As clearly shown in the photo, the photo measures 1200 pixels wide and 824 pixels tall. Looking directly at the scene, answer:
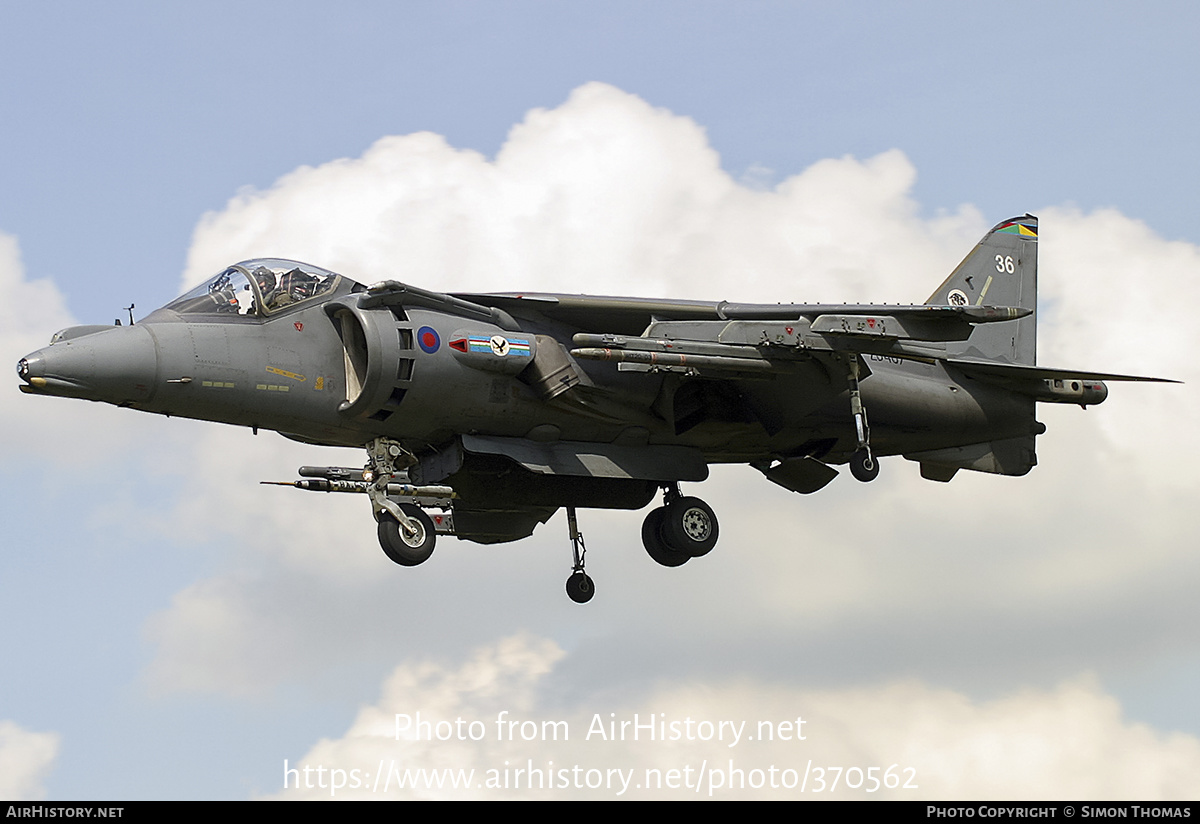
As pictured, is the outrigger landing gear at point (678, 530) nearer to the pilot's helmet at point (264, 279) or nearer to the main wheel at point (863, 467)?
the main wheel at point (863, 467)

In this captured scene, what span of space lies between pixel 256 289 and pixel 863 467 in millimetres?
7738

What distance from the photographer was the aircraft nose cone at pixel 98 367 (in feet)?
58.0

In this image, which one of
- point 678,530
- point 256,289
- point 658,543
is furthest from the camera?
point 658,543

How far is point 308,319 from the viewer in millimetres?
19172

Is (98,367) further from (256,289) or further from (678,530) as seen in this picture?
(678,530)

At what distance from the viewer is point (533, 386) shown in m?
20.0

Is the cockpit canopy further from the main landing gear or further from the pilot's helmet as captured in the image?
the main landing gear

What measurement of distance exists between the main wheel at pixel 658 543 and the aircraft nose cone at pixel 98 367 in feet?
23.2

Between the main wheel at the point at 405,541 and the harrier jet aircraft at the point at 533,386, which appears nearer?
the harrier jet aircraft at the point at 533,386

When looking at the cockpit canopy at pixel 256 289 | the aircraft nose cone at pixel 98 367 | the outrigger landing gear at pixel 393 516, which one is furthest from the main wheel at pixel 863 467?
the aircraft nose cone at pixel 98 367

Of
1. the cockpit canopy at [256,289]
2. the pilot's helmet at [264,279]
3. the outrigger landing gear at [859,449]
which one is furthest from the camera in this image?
the outrigger landing gear at [859,449]

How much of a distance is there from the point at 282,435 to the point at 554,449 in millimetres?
3320

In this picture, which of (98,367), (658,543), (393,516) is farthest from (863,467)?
(98,367)

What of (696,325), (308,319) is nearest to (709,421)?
(696,325)
